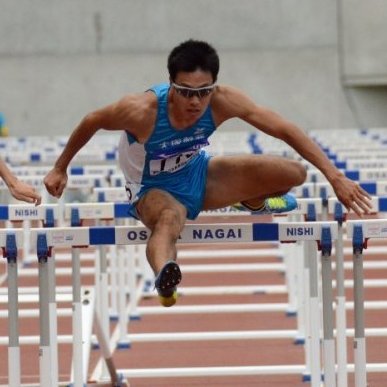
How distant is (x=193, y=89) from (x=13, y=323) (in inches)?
56.2

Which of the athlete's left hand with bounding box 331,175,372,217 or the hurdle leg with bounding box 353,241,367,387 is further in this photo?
the hurdle leg with bounding box 353,241,367,387

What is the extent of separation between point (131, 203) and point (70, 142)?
528 mm

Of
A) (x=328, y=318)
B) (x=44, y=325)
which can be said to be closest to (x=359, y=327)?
(x=328, y=318)

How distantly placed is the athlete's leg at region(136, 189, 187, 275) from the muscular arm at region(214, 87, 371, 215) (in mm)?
505

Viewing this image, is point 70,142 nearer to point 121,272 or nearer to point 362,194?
point 362,194

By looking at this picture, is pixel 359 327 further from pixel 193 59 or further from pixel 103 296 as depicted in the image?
pixel 103 296

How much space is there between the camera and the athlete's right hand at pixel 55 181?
25.7 feet

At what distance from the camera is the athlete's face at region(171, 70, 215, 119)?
7570 mm

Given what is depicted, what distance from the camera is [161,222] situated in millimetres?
7453

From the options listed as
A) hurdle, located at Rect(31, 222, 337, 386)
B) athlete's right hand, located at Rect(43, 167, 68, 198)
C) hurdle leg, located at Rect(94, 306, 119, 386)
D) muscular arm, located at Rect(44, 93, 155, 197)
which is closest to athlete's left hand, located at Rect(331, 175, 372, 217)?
hurdle, located at Rect(31, 222, 337, 386)

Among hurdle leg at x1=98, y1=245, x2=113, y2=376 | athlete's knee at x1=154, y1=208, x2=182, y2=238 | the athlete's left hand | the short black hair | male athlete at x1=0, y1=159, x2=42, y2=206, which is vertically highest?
the short black hair

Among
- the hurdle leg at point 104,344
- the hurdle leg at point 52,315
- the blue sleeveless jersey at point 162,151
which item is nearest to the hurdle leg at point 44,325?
the hurdle leg at point 52,315

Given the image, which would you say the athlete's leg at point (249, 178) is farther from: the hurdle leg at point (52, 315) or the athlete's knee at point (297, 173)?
the hurdle leg at point (52, 315)

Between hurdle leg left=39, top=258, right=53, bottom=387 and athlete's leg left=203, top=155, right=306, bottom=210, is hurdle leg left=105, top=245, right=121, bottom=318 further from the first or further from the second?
hurdle leg left=39, top=258, right=53, bottom=387
